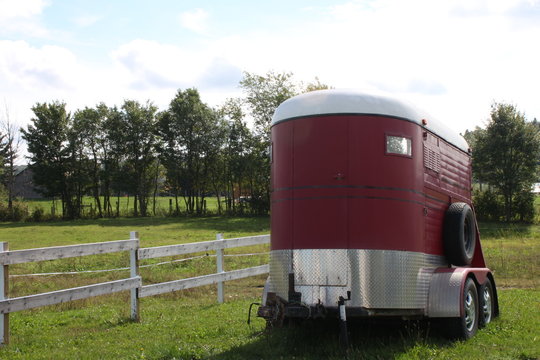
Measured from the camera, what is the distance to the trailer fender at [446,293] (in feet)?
24.6

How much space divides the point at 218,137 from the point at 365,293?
50.4 meters

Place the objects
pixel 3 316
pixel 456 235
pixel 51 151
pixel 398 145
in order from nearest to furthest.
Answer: pixel 398 145
pixel 3 316
pixel 456 235
pixel 51 151

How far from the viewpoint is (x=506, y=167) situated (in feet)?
139

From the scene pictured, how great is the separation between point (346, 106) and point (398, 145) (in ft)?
2.73

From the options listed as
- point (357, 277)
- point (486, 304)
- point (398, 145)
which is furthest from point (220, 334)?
point (486, 304)

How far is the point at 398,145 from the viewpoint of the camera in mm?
7504

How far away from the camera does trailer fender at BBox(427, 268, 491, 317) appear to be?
295 inches

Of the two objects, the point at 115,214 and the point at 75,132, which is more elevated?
the point at 75,132

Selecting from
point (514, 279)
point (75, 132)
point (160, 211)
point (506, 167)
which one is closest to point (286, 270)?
point (514, 279)

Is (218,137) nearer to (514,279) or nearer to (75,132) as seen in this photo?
(75,132)

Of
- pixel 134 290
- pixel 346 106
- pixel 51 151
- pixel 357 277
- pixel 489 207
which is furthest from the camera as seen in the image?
pixel 51 151

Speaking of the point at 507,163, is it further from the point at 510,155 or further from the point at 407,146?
the point at 407,146

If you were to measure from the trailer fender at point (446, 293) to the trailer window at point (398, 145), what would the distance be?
166cm

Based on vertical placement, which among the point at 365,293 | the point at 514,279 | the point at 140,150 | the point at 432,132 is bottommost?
the point at 514,279
